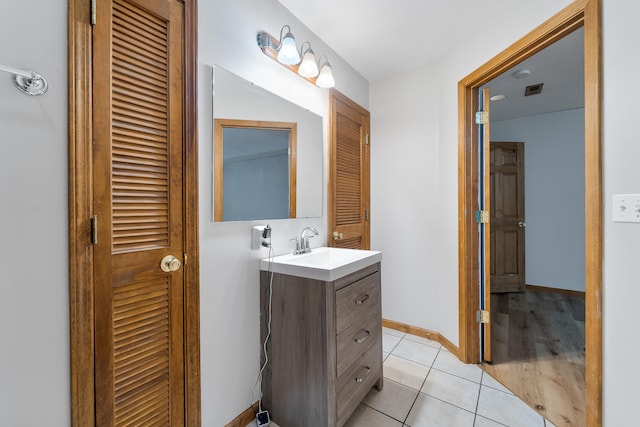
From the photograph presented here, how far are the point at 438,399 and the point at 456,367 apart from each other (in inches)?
17.4

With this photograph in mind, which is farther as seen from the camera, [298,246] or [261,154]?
[298,246]

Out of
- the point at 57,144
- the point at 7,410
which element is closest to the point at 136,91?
the point at 57,144

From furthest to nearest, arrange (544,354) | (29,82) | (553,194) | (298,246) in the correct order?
(553,194), (544,354), (298,246), (29,82)

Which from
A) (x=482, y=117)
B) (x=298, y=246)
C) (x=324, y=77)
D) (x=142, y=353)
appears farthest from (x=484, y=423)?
(x=324, y=77)

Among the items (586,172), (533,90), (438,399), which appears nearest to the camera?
(586,172)

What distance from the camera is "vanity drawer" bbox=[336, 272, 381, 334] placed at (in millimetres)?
1412

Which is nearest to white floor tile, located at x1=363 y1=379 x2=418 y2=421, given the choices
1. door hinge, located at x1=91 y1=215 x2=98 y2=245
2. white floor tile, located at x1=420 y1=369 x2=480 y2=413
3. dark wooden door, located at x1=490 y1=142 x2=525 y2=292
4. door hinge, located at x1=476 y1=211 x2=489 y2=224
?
white floor tile, located at x1=420 y1=369 x2=480 y2=413

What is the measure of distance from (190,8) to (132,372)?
4.98ft

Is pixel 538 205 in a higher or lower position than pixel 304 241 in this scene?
higher

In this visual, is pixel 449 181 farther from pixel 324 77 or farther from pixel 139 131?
pixel 139 131

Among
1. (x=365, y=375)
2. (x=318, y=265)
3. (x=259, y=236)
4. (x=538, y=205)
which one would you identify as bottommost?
(x=365, y=375)

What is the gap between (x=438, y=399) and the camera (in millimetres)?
1715

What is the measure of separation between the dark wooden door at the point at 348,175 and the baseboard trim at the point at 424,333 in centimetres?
79

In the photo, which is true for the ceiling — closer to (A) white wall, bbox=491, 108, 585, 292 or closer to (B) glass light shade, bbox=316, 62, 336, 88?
(B) glass light shade, bbox=316, 62, 336, 88
